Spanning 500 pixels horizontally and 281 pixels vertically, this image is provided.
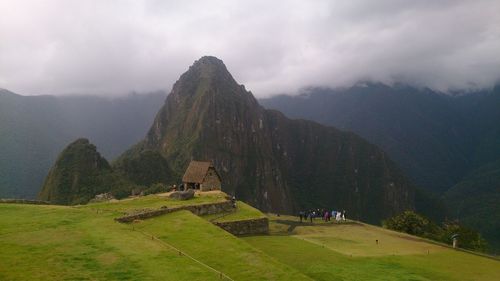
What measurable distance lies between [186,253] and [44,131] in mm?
121071

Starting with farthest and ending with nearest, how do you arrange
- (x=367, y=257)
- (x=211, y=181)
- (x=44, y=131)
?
(x=44, y=131)
(x=211, y=181)
(x=367, y=257)

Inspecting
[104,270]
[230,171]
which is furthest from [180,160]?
[104,270]

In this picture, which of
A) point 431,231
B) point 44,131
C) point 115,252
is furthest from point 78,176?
point 115,252

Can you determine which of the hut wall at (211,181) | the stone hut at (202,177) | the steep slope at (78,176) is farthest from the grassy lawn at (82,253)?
the steep slope at (78,176)

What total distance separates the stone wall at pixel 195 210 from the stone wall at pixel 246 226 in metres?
2.75

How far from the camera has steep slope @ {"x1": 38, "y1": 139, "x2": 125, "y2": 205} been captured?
8575cm

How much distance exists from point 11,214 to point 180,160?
128 metres

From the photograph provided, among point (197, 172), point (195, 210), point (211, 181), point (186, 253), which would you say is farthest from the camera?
point (211, 181)

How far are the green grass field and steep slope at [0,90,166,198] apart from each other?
73.3 metres

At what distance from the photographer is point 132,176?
97.1m

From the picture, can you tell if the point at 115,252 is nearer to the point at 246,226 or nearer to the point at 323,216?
the point at 246,226

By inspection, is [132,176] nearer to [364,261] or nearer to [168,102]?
[364,261]

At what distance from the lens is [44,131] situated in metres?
127

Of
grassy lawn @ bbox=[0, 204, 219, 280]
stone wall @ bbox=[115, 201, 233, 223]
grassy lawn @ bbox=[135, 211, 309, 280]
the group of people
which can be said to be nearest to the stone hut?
the group of people
